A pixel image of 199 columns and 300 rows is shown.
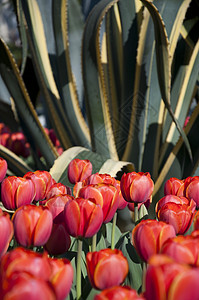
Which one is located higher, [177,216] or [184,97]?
[177,216]

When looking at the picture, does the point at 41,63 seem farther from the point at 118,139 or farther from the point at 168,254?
the point at 168,254

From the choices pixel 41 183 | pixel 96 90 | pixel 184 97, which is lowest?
pixel 184 97

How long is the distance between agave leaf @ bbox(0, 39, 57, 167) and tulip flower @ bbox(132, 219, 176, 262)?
1.21m

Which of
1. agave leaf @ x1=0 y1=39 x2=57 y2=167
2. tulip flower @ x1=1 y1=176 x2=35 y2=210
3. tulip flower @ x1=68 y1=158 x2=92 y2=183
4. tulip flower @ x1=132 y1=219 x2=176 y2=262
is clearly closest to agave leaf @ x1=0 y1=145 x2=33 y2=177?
agave leaf @ x1=0 y1=39 x2=57 y2=167

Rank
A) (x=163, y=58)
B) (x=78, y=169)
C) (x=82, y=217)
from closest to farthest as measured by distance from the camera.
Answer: (x=82, y=217) < (x=78, y=169) < (x=163, y=58)

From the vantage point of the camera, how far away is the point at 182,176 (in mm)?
1486

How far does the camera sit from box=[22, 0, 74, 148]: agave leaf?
166cm

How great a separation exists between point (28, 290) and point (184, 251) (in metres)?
0.15

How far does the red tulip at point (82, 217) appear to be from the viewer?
494mm

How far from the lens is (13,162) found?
5.04 ft

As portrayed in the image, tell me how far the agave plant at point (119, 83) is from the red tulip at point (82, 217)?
2.81 ft

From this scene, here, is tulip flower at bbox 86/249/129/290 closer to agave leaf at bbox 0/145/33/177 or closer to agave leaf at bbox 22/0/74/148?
agave leaf at bbox 0/145/33/177

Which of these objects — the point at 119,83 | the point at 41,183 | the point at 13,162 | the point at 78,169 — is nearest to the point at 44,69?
the point at 119,83

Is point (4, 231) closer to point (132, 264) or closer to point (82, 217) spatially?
point (82, 217)
